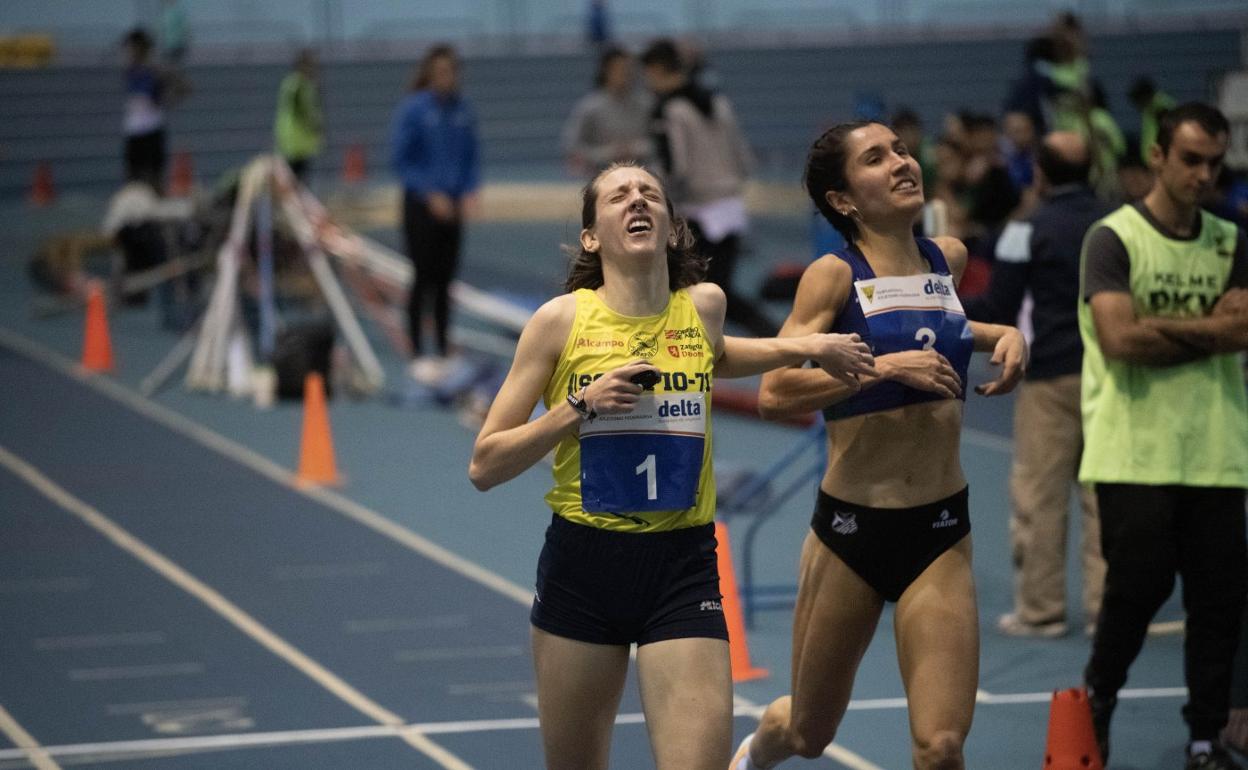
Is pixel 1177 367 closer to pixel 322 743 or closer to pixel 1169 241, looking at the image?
pixel 1169 241

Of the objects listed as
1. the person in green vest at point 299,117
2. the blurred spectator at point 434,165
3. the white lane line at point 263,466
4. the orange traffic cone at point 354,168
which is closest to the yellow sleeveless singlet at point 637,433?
the white lane line at point 263,466

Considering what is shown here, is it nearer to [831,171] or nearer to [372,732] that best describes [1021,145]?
[372,732]

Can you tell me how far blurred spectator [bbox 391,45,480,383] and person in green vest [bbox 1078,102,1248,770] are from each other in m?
8.84

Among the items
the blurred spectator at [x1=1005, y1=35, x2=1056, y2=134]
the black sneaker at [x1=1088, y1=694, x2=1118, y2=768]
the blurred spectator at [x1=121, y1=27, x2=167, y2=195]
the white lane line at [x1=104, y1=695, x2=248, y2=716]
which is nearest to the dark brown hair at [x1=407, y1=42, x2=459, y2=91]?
the blurred spectator at [x1=1005, y1=35, x2=1056, y2=134]

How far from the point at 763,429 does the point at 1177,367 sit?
7.63m

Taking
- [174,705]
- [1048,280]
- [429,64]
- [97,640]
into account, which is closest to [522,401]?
[174,705]

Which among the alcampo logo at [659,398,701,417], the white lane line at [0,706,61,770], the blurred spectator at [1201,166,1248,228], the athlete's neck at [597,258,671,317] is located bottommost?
the white lane line at [0,706,61,770]

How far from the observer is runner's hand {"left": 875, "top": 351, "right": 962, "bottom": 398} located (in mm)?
5371

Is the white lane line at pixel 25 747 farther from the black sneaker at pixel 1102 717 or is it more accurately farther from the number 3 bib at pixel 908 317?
the black sneaker at pixel 1102 717

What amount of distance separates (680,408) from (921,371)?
743mm

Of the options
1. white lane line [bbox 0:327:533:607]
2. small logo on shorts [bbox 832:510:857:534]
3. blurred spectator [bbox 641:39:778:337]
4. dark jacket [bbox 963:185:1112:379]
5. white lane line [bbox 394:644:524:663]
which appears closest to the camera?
small logo on shorts [bbox 832:510:857:534]

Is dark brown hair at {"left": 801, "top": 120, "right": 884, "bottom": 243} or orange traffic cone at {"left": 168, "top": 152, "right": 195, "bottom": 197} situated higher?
dark brown hair at {"left": 801, "top": 120, "right": 884, "bottom": 243}

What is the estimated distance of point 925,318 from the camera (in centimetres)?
563

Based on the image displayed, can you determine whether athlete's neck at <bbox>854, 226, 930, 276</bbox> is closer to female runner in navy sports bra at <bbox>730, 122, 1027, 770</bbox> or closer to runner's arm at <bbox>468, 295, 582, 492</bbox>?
female runner in navy sports bra at <bbox>730, 122, 1027, 770</bbox>
